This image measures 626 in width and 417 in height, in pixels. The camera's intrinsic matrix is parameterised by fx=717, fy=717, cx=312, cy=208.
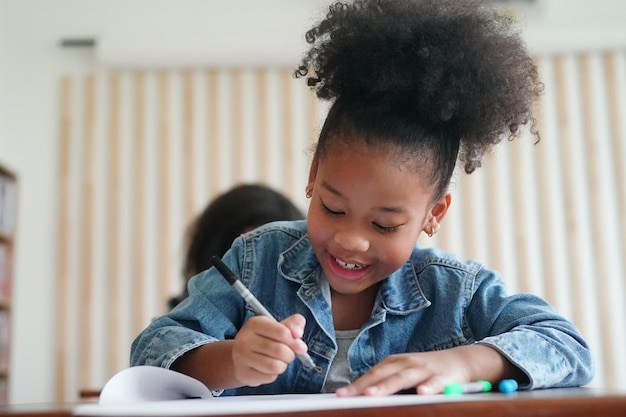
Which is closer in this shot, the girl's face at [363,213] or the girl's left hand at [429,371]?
the girl's left hand at [429,371]

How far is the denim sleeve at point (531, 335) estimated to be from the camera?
2.48 feet

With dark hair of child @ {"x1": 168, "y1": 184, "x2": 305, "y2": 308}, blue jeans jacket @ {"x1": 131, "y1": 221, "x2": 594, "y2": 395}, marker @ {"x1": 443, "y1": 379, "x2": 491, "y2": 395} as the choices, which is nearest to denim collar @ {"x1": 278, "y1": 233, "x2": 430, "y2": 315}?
blue jeans jacket @ {"x1": 131, "y1": 221, "x2": 594, "y2": 395}

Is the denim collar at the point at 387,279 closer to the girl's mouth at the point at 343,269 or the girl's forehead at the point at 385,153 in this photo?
the girl's mouth at the point at 343,269

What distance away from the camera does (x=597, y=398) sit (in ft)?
1.60

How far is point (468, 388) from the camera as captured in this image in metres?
0.69

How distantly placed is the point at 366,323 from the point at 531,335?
234 millimetres

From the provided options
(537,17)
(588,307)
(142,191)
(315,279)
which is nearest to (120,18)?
(142,191)

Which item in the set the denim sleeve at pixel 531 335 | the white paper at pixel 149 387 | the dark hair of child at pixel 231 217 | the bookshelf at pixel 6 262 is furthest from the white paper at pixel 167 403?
the bookshelf at pixel 6 262

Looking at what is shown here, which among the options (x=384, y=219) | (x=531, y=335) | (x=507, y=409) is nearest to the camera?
(x=507, y=409)

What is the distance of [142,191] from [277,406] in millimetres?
2969

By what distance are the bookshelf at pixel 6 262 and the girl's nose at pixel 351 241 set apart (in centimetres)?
262

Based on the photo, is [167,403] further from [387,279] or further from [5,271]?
[5,271]

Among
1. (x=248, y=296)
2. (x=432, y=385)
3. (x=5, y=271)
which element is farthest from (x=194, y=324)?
(x=5, y=271)

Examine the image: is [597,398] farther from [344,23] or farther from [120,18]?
[120,18]
